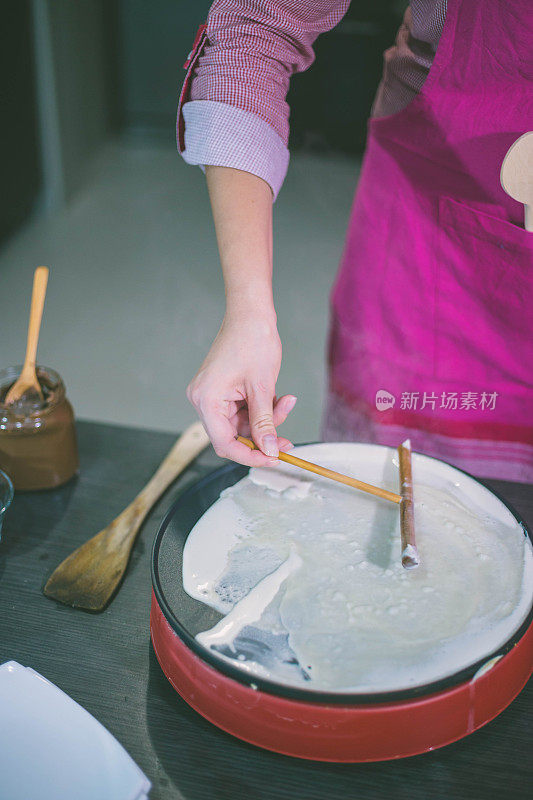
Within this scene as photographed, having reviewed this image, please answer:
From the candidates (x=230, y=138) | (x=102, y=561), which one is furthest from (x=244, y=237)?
(x=102, y=561)

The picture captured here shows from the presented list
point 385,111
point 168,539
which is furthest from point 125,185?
point 168,539

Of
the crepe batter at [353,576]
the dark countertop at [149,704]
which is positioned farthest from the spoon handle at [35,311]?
the crepe batter at [353,576]

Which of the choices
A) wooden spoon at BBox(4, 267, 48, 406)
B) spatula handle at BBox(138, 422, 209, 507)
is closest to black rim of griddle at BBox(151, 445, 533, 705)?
spatula handle at BBox(138, 422, 209, 507)

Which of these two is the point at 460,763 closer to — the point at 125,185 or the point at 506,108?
the point at 506,108

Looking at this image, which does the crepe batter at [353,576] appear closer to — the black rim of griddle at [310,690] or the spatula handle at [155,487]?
the black rim of griddle at [310,690]

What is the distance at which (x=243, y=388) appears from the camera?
0.80 m

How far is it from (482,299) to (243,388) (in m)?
0.37

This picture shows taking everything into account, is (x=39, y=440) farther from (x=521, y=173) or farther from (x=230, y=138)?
(x=521, y=173)

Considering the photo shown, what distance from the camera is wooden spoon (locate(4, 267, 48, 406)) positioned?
0.89m

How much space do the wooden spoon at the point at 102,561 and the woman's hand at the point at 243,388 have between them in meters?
0.14

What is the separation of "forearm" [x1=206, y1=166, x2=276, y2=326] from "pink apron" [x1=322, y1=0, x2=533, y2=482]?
22 centimetres

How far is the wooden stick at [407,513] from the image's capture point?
67 centimetres

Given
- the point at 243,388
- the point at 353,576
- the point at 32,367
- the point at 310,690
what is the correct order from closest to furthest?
the point at 310,690, the point at 353,576, the point at 243,388, the point at 32,367

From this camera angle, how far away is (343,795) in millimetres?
572
